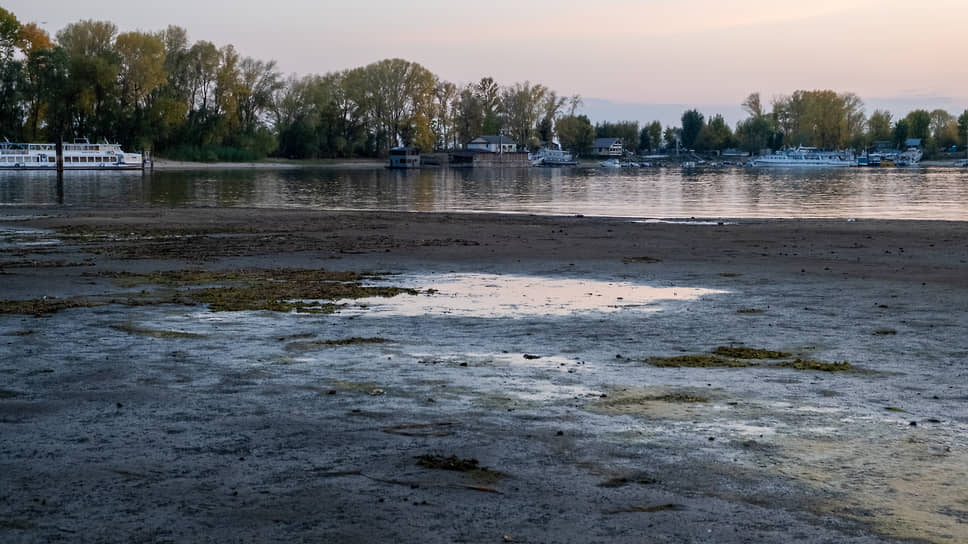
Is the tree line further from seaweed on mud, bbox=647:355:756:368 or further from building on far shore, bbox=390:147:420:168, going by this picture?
seaweed on mud, bbox=647:355:756:368

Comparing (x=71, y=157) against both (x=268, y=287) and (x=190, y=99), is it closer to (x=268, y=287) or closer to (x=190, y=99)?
(x=190, y=99)

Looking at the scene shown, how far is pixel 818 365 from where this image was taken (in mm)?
10914

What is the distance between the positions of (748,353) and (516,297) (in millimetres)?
5752

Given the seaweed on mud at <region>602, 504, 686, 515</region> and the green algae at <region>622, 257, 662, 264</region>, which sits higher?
the green algae at <region>622, 257, 662, 264</region>

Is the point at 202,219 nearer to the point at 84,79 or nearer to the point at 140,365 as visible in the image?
the point at 140,365

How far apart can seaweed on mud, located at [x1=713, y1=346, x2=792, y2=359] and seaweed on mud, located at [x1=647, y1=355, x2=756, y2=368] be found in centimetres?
29

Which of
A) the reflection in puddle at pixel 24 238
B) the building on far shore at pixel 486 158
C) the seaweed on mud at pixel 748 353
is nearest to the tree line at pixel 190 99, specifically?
the building on far shore at pixel 486 158

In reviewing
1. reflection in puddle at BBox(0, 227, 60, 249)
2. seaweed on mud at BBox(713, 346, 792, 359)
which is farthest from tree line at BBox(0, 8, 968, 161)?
seaweed on mud at BBox(713, 346, 792, 359)

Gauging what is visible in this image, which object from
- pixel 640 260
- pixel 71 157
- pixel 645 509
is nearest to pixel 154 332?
pixel 645 509

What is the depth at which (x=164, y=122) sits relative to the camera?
14100 centimetres

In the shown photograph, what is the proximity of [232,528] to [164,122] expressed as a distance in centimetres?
14386

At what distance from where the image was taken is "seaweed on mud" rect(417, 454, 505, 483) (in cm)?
693

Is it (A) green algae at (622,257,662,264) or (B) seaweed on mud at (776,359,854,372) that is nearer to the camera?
(B) seaweed on mud at (776,359,854,372)

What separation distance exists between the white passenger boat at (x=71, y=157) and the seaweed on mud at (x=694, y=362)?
117 meters
